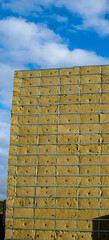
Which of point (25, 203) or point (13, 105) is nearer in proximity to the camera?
point (25, 203)

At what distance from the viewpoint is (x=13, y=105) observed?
3055 centimetres

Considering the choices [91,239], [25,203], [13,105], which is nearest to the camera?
[91,239]

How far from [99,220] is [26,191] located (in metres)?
6.24

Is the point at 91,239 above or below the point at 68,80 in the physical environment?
below

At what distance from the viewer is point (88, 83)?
2894 cm

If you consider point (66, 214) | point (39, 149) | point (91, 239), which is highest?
point (39, 149)

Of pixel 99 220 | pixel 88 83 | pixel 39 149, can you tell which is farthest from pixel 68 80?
pixel 99 220

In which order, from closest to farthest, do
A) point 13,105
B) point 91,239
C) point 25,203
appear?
1. point 91,239
2. point 25,203
3. point 13,105

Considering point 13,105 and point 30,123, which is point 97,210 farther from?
point 13,105

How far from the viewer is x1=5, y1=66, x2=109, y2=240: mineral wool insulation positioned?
2645 centimetres

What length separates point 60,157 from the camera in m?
27.8

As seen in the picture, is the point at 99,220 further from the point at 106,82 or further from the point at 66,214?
the point at 106,82

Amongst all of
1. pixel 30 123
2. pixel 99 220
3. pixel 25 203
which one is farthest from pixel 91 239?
pixel 30 123

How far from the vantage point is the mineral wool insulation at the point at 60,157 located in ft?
86.8
